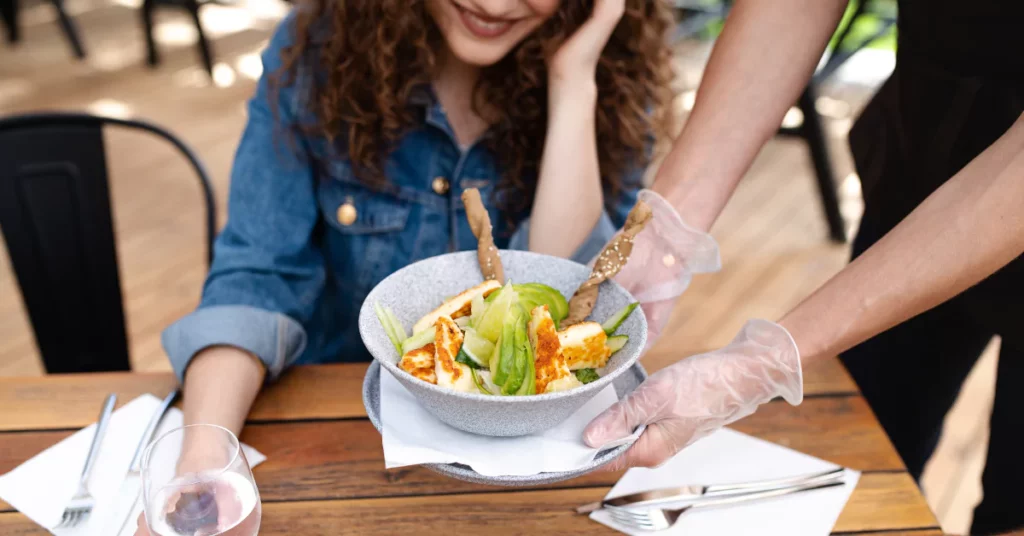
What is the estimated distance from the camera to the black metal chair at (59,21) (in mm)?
4352

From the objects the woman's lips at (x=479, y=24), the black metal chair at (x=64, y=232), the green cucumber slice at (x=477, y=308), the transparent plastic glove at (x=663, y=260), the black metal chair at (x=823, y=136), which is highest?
the woman's lips at (x=479, y=24)

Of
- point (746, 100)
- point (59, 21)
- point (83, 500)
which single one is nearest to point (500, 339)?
point (83, 500)

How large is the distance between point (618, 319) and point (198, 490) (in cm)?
44

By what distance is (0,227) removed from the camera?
137 cm

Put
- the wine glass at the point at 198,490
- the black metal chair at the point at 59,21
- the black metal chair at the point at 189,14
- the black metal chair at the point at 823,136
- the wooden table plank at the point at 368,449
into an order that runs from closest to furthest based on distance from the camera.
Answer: the wine glass at the point at 198,490
the wooden table plank at the point at 368,449
the black metal chair at the point at 823,136
the black metal chair at the point at 189,14
the black metal chair at the point at 59,21

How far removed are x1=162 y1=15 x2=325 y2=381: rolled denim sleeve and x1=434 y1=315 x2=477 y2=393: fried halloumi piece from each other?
0.37 metres

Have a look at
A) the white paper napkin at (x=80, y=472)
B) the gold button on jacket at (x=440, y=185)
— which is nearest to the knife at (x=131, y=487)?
the white paper napkin at (x=80, y=472)

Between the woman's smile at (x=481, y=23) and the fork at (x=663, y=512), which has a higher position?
the woman's smile at (x=481, y=23)

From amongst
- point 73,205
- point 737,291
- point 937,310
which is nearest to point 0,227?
point 73,205

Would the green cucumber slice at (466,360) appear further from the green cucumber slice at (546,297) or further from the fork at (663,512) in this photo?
the fork at (663,512)

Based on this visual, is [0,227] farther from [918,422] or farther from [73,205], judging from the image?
[918,422]

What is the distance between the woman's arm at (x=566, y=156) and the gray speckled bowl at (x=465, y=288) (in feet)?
1.22

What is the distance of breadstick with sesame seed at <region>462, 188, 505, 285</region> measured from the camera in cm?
96

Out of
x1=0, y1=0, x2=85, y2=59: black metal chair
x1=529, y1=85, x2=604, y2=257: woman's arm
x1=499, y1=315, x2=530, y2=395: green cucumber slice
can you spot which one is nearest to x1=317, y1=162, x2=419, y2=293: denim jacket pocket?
x1=529, y1=85, x2=604, y2=257: woman's arm
